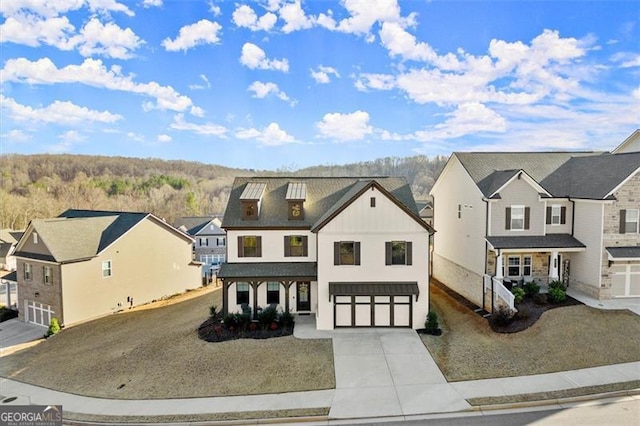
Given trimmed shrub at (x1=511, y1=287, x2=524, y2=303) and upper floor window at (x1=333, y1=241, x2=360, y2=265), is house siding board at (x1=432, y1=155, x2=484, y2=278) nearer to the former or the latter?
trimmed shrub at (x1=511, y1=287, x2=524, y2=303)

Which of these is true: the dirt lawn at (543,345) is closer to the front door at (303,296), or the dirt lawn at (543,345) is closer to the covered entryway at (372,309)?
the covered entryway at (372,309)

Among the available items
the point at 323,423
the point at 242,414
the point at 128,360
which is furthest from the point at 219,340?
the point at 323,423

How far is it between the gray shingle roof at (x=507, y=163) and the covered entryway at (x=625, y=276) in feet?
20.9

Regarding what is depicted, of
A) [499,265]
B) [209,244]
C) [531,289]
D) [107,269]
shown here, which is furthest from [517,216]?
[209,244]

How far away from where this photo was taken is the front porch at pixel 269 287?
20109 mm

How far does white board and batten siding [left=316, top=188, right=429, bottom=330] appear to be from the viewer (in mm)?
19172

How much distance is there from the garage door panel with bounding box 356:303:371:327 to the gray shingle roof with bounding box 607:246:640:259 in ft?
44.1

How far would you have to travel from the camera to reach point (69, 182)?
3880 inches

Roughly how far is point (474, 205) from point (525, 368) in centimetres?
1090

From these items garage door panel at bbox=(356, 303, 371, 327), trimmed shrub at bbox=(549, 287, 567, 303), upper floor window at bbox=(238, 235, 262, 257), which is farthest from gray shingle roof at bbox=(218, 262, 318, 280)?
trimmed shrub at bbox=(549, 287, 567, 303)

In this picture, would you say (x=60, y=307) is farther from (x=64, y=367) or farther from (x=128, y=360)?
(x=128, y=360)

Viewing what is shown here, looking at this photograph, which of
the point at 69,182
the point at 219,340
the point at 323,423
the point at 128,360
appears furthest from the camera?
the point at 69,182

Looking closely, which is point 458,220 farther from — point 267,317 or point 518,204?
point 267,317

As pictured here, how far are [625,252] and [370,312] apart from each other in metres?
14.1
